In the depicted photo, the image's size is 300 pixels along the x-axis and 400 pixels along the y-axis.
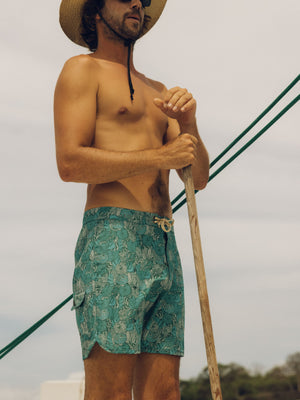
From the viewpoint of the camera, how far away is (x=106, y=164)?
3.94 meters

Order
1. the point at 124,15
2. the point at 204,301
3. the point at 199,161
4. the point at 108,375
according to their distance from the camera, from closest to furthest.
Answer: the point at 108,375
the point at 204,301
the point at 124,15
the point at 199,161

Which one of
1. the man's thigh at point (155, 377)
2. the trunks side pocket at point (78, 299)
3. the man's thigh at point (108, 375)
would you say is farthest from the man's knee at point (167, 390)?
the trunks side pocket at point (78, 299)

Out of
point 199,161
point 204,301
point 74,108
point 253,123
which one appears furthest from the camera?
point 253,123

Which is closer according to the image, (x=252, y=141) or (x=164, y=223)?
(x=164, y=223)

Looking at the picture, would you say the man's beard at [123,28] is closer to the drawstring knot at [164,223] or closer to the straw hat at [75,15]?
the straw hat at [75,15]

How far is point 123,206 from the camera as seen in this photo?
13.4ft

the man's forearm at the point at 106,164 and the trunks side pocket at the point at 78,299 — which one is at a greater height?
the man's forearm at the point at 106,164

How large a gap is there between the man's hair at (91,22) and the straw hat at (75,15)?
3 cm

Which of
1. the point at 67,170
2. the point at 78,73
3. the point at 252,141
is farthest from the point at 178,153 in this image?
the point at 252,141

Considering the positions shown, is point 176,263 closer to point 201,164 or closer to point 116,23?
point 201,164

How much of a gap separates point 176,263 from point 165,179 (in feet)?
1.81

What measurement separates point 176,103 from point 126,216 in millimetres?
781

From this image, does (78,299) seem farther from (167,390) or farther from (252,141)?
(252,141)

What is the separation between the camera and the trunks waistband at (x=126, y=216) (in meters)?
4.05
